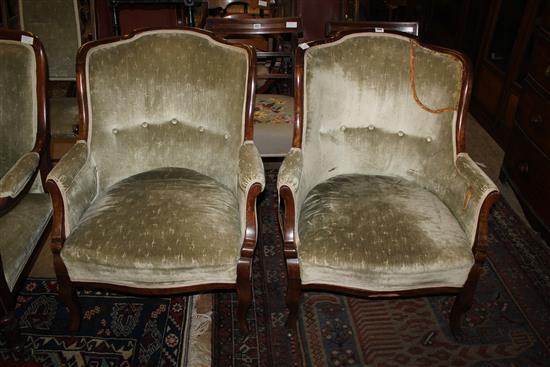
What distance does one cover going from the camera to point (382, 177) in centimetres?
208

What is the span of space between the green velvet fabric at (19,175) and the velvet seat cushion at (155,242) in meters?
0.24

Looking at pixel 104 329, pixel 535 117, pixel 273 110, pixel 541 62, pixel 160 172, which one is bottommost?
pixel 104 329

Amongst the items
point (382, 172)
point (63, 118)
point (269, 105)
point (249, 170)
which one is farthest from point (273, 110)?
point (63, 118)

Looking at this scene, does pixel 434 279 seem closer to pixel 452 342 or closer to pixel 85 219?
A: pixel 452 342

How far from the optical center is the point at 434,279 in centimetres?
170

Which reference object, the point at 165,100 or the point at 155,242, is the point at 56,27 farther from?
the point at 155,242

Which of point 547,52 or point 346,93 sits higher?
point 547,52

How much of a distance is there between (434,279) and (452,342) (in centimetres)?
40

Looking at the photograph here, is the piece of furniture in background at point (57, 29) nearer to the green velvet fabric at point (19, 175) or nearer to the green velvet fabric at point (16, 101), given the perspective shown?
the green velvet fabric at point (16, 101)

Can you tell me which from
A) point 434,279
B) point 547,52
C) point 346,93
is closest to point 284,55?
point 346,93

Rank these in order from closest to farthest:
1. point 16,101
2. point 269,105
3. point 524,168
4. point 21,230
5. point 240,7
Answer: point 21,230
point 16,101
point 524,168
point 269,105
point 240,7

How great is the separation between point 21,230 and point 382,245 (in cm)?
132

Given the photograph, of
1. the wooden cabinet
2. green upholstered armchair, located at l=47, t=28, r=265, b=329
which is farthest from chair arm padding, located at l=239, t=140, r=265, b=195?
the wooden cabinet

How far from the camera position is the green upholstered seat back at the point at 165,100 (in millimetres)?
1896
